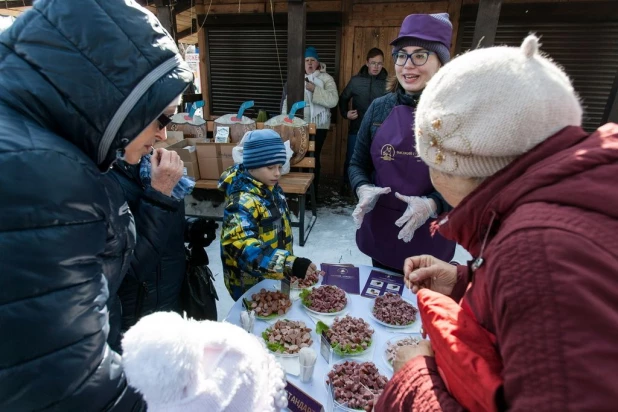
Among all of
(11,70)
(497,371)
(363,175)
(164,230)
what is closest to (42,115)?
(11,70)

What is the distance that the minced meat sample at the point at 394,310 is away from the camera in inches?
67.9

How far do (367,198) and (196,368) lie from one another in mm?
1646

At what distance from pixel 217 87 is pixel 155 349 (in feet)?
24.1

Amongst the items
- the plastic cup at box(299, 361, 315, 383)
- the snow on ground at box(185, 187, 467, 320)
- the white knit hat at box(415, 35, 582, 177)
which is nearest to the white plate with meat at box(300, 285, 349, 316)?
the plastic cup at box(299, 361, 315, 383)

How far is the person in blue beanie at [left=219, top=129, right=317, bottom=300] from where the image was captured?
1.79 metres

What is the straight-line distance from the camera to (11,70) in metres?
0.79

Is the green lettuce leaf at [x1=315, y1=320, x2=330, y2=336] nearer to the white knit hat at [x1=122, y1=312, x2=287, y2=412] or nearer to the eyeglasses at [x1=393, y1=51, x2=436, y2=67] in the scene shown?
the white knit hat at [x1=122, y1=312, x2=287, y2=412]

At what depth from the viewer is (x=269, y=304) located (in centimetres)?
178

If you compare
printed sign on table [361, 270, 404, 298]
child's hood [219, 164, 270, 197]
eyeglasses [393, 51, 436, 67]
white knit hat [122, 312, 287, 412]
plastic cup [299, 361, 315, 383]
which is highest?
eyeglasses [393, 51, 436, 67]

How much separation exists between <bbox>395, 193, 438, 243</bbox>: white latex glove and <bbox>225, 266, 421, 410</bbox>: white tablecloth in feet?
1.20

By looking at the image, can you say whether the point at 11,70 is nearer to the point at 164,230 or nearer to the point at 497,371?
the point at 164,230

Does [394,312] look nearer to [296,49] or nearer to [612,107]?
[296,49]

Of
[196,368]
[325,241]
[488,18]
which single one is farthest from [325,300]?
[488,18]

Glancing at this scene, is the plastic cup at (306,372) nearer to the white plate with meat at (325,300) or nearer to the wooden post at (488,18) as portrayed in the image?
the white plate with meat at (325,300)
